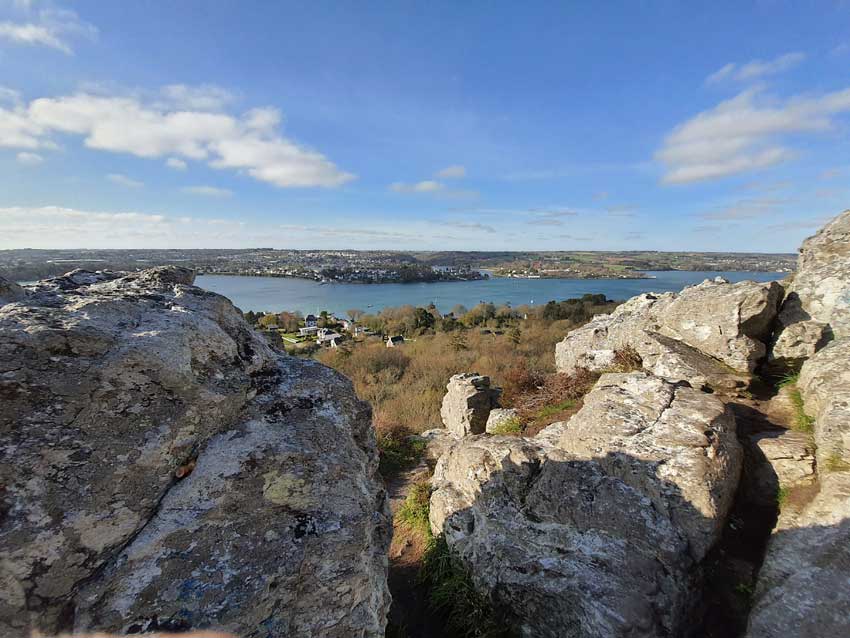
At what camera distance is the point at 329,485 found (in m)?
2.88

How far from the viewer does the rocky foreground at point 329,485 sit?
7.22 feet

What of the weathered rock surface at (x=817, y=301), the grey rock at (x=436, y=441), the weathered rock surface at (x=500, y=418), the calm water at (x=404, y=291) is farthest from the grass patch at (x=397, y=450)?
the calm water at (x=404, y=291)

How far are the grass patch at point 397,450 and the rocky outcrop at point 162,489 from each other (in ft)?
20.6

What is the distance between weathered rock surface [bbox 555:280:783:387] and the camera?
6.31 m

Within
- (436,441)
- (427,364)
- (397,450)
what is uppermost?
(397,450)

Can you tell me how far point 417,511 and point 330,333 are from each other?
43.1m

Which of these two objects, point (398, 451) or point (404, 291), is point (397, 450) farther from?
point (404, 291)

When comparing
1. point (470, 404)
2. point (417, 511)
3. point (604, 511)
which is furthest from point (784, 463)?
point (470, 404)

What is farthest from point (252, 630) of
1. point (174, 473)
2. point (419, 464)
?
point (419, 464)

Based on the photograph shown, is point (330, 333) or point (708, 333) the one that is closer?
point (708, 333)

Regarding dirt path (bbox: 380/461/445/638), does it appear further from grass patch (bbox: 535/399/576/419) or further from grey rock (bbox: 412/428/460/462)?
grass patch (bbox: 535/399/576/419)

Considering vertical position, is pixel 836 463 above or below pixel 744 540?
above

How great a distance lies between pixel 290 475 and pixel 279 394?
0.81 m

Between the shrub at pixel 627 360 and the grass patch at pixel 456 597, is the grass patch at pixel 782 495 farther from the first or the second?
the grass patch at pixel 456 597
